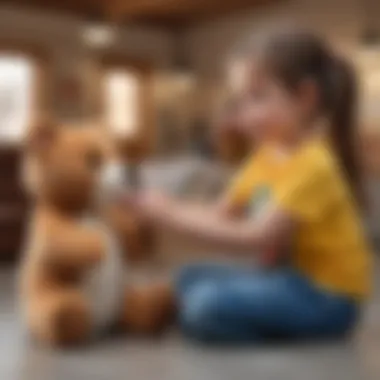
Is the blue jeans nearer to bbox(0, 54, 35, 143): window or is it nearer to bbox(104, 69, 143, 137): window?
bbox(104, 69, 143, 137): window

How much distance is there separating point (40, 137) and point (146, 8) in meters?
5.48

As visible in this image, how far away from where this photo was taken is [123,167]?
3.74 meters

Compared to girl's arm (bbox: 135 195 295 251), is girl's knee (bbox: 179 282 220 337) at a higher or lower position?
lower

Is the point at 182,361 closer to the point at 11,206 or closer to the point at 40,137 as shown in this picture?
the point at 40,137

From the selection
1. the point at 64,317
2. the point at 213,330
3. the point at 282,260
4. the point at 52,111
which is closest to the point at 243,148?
the point at 282,260

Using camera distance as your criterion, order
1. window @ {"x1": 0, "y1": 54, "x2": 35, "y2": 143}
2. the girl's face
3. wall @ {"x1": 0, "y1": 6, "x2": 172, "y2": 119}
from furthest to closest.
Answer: window @ {"x1": 0, "y1": 54, "x2": 35, "y2": 143}, wall @ {"x1": 0, "y1": 6, "x2": 172, "y2": 119}, the girl's face

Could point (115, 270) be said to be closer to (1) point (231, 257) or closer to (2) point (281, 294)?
(2) point (281, 294)

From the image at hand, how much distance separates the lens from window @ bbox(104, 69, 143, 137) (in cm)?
766

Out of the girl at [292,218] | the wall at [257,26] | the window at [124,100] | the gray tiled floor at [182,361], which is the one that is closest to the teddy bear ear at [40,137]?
the girl at [292,218]

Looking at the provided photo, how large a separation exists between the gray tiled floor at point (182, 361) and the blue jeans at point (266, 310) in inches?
2.3

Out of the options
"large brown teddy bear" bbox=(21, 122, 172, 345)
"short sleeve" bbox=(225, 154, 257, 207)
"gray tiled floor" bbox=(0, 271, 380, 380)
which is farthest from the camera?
"short sleeve" bbox=(225, 154, 257, 207)

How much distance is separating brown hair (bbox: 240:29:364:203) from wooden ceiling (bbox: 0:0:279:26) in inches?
197

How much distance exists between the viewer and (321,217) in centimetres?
175

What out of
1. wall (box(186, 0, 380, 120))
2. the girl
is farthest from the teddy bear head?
wall (box(186, 0, 380, 120))
